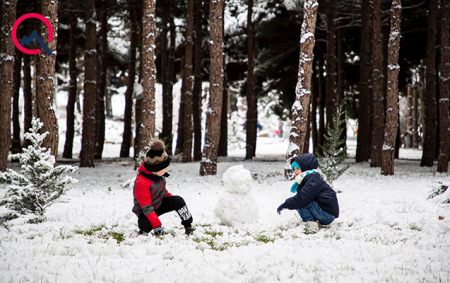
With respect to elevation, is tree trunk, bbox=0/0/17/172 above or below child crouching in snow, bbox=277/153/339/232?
above

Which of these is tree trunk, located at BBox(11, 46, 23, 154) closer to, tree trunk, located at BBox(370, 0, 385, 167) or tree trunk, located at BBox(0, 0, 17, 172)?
tree trunk, located at BBox(0, 0, 17, 172)

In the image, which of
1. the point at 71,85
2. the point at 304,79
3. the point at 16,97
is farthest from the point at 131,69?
the point at 304,79

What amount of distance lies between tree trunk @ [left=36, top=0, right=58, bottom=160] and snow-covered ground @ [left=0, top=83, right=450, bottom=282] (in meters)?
2.10

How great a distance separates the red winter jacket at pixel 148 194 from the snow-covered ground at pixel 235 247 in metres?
0.30

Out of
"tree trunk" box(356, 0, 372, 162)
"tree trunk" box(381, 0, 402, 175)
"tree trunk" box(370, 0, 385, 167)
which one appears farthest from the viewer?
"tree trunk" box(356, 0, 372, 162)

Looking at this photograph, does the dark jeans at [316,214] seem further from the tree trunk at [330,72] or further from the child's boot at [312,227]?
the tree trunk at [330,72]

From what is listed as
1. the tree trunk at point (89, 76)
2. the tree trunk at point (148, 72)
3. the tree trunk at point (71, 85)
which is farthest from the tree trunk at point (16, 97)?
the tree trunk at point (148, 72)

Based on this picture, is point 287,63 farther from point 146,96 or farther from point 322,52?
point 146,96

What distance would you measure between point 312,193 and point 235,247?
4.24ft

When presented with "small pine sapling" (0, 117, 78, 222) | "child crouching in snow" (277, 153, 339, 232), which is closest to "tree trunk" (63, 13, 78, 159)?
"small pine sapling" (0, 117, 78, 222)

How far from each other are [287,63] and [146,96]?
10903 millimetres

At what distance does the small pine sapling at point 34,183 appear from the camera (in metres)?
5.01

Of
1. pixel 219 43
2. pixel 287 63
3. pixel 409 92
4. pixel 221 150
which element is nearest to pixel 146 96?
pixel 219 43

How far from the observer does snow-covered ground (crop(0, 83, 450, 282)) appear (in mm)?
3336
